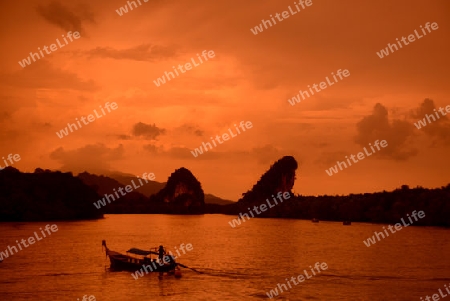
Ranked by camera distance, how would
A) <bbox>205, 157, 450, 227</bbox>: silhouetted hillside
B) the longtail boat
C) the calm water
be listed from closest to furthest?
1. the calm water
2. the longtail boat
3. <bbox>205, 157, 450, 227</bbox>: silhouetted hillside

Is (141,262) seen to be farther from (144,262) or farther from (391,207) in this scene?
(391,207)

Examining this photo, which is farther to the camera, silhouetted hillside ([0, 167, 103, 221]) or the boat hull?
silhouetted hillside ([0, 167, 103, 221])

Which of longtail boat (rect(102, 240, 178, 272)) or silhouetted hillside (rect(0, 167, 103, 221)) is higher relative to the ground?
silhouetted hillside (rect(0, 167, 103, 221))

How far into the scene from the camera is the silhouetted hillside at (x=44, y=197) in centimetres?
14712

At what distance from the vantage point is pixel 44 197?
16138 cm

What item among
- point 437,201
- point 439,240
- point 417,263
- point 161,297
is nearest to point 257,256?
point 417,263

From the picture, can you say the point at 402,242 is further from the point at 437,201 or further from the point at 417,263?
the point at 437,201

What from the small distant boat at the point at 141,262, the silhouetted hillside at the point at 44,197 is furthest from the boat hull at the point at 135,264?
the silhouetted hillside at the point at 44,197

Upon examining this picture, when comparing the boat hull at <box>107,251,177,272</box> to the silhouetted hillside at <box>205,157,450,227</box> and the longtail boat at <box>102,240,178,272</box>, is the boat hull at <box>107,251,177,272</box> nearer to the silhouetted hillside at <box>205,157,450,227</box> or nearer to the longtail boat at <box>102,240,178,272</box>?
the longtail boat at <box>102,240,178,272</box>

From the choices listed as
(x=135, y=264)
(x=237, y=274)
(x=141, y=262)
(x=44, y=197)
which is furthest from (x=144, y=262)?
(x=44, y=197)

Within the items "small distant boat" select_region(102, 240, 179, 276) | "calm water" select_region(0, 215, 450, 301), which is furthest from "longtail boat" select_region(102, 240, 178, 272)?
"calm water" select_region(0, 215, 450, 301)

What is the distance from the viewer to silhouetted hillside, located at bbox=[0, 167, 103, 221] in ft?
483

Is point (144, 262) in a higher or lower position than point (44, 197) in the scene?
lower

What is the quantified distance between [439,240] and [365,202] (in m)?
75.1
